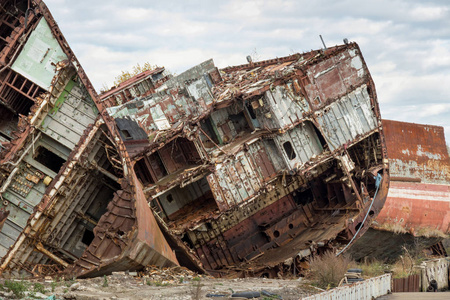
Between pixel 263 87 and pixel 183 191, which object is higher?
pixel 263 87

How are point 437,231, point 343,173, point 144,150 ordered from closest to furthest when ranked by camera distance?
point 144,150
point 343,173
point 437,231

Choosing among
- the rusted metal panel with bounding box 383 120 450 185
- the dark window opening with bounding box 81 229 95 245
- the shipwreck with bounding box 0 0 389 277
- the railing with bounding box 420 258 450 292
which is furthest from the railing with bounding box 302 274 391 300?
the rusted metal panel with bounding box 383 120 450 185

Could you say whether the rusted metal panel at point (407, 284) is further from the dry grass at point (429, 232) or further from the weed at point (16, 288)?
the weed at point (16, 288)

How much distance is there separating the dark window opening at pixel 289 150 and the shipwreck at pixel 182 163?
7cm

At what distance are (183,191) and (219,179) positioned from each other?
2041 millimetres

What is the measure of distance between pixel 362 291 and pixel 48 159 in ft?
31.5

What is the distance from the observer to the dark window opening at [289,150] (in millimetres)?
19438

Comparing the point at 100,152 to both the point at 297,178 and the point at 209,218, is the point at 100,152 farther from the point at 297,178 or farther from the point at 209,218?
the point at 297,178

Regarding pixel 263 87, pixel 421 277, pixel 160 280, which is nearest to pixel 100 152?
pixel 160 280

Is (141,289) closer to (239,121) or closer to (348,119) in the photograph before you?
(239,121)

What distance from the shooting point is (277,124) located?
747 inches

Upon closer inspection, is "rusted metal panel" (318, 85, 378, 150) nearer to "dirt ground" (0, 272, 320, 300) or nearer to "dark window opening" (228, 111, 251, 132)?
"dark window opening" (228, 111, 251, 132)

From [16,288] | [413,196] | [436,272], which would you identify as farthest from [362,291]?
[413,196]

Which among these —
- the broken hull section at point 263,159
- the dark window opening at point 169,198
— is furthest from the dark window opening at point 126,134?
the dark window opening at point 169,198
